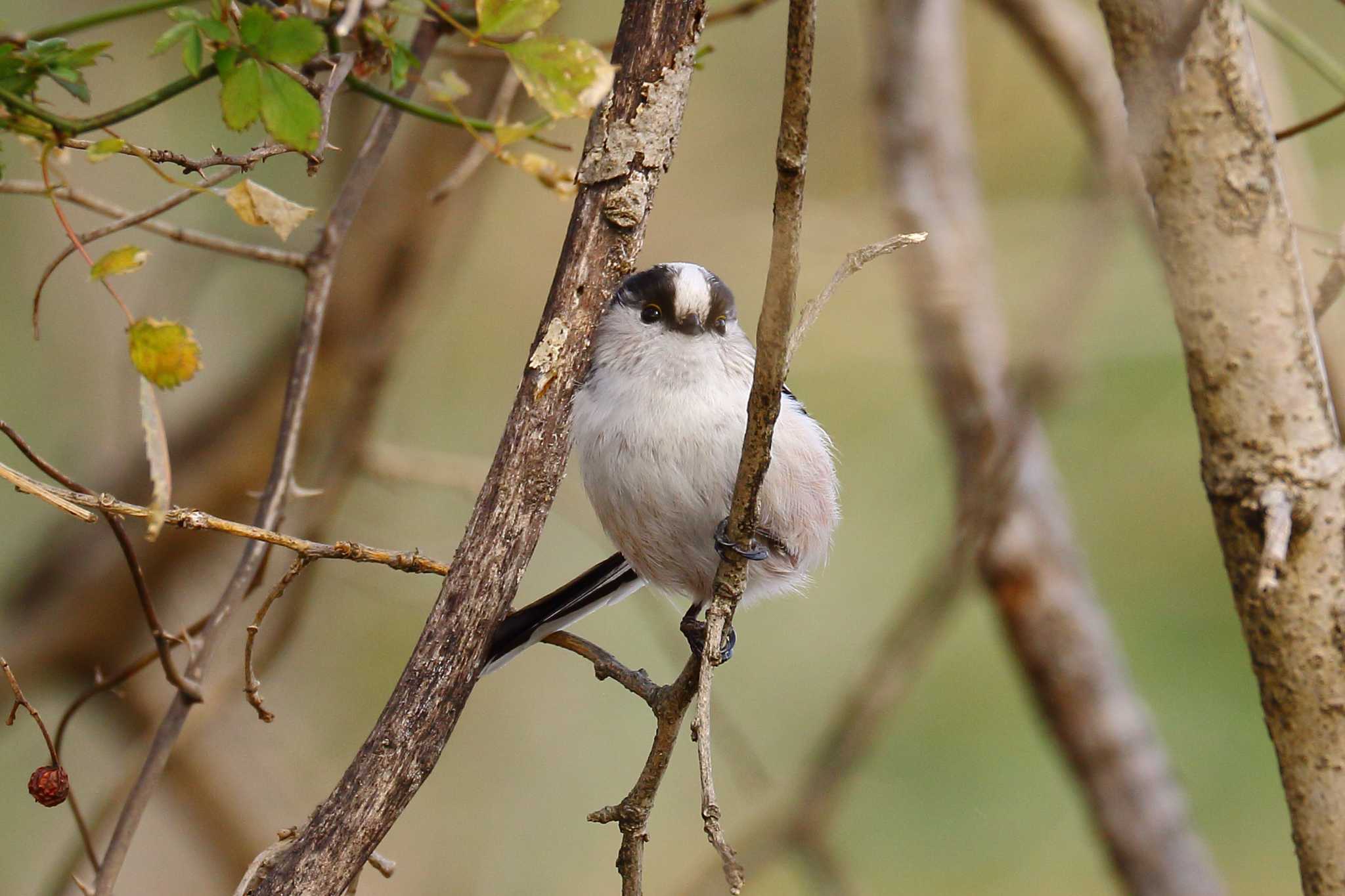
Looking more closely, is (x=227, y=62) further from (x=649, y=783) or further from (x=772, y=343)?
(x=649, y=783)

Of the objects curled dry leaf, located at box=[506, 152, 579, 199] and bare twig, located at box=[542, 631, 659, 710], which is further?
bare twig, located at box=[542, 631, 659, 710]

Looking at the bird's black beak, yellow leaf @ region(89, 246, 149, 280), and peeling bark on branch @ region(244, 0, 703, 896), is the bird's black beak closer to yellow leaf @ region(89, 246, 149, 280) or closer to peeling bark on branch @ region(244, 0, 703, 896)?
peeling bark on branch @ region(244, 0, 703, 896)

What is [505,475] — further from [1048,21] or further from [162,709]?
[1048,21]

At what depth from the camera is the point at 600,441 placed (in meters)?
1.69

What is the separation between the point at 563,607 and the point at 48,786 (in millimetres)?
592

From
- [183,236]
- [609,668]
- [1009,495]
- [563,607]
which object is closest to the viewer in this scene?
[609,668]

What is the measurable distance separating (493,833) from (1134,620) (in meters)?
3.00

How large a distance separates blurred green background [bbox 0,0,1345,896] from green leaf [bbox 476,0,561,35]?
153 centimetres

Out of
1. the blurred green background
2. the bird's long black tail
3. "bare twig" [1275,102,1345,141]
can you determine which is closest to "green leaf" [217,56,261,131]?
the bird's long black tail

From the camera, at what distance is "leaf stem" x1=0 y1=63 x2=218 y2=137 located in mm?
888

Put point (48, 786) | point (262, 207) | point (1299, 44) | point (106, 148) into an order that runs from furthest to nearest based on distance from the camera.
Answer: point (1299, 44)
point (48, 786)
point (262, 207)
point (106, 148)

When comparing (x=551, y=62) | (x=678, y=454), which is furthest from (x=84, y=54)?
(x=678, y=454)

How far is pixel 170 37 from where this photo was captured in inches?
35.5

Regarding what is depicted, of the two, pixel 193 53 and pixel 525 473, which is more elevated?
pixel 193 53
